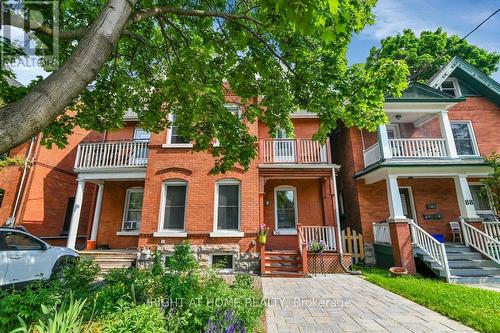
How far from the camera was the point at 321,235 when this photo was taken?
381 inches

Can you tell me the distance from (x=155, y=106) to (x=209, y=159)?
162 inches

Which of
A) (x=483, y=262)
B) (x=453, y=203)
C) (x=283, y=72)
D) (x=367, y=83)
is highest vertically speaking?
(x=283, y=72)

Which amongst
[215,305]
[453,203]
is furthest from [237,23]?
[453,203]

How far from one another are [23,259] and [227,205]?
20.2 ft

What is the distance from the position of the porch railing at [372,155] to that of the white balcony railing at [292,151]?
6.93ft

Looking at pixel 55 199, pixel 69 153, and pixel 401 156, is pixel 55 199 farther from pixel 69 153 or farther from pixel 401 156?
pixel 401 156

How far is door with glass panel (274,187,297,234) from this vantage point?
11281 millimetres

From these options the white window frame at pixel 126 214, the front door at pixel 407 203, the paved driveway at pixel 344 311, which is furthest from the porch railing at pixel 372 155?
the white window frame at pixel 126 214

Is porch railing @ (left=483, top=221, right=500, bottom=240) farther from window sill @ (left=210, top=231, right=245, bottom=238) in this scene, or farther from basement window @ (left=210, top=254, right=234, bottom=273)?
basement window @ (left=210, top=254, right=234, bottom=273)

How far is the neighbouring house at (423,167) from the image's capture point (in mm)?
9320

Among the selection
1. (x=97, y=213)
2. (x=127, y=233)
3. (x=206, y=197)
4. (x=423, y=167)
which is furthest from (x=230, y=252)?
(x=423, y=167)

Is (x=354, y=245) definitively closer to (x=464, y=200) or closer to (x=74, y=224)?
(x=464, y=200)

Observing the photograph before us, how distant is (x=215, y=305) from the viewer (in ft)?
10.9

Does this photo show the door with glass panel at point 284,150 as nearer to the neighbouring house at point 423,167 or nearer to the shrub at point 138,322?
the neighbouring house at point 423,167
